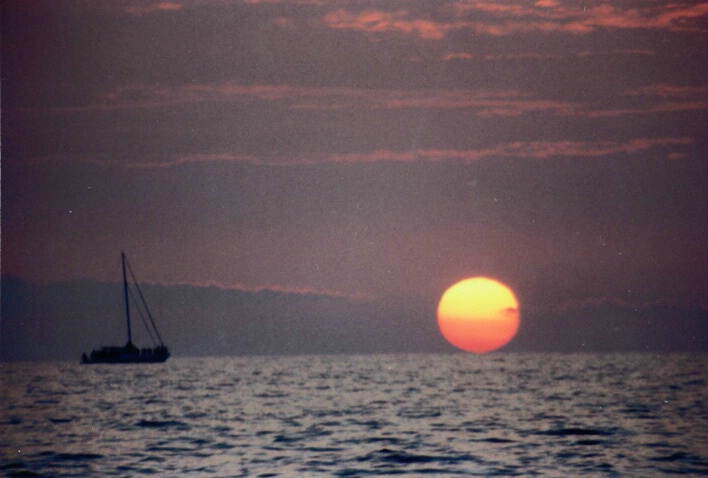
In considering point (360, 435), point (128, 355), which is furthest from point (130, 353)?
point (360, 435)

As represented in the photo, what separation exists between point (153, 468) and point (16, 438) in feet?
45.1

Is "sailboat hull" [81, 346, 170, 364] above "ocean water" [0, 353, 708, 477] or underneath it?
above

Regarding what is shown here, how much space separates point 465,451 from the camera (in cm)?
3475

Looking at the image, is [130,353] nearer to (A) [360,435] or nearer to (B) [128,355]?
(B) [128,355]

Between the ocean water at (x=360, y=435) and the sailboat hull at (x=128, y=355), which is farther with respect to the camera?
the sailboat hull at (x=128, y=355)

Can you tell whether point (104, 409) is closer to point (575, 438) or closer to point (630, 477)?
point (575, 438)

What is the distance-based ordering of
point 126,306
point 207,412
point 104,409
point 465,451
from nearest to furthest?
1. point 465,451
2. point 207,412
3. point 104,409
4. point 126,306

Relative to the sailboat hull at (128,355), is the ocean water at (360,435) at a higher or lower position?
lower

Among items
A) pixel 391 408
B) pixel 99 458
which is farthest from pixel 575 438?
pixel 99 458

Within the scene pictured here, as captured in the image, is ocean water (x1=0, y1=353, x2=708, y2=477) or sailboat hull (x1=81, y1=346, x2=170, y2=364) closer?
ocean water (x1=0, y1=353, x2=708, y2=477)

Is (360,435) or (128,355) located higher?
(128,355)

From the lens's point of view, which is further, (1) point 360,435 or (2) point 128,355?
(2) point 128,355

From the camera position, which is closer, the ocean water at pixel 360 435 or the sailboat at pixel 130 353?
the ocean water at pixel 360 435

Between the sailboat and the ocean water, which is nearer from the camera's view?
the ocean water
